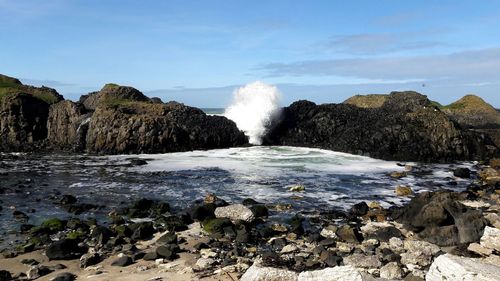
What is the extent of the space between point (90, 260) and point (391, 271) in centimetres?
786

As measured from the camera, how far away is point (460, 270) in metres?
7.15

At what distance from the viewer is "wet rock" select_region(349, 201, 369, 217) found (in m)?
17.8

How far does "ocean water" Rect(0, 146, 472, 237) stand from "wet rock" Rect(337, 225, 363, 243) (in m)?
3.67

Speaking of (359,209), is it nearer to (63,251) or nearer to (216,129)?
(63,251)

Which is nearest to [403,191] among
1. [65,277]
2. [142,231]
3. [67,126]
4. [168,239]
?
[168,239]

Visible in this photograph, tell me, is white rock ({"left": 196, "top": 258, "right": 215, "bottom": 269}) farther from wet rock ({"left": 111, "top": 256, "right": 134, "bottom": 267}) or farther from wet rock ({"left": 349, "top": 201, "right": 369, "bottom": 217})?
wet rock ({"left": 349, "top": 201, "right": 369, "bottom": 217})

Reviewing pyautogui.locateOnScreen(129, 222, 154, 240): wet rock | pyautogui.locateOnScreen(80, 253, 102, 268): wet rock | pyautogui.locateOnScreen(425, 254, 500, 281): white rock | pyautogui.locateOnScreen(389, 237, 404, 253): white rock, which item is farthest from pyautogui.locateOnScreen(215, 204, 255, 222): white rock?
pyautogui.locateOnScreen(425, 254, 500, 281): white rock

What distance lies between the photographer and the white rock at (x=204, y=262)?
11.7 metres

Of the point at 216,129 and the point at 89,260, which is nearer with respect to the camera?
the point at 89,260

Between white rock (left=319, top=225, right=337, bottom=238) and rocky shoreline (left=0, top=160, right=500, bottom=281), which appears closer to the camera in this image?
rocky shoreline (left=0, top=160, right=500, bottom=281)

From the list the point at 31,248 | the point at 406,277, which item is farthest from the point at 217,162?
the point at 406,277

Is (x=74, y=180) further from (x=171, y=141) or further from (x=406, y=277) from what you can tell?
(x=406, y=277)

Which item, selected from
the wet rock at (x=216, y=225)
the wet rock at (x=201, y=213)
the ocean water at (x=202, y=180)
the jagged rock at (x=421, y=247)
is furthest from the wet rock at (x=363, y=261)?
the wet rock at (x=201, y=213)

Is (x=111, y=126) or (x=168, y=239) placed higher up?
(x=111, y=126)
